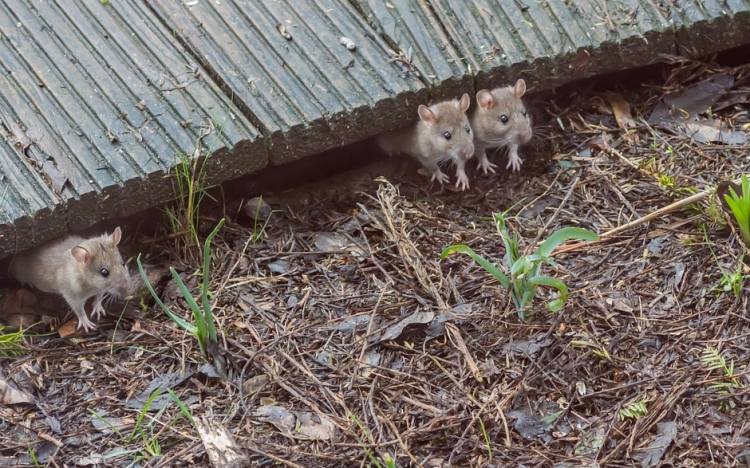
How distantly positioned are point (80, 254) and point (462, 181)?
2.29m

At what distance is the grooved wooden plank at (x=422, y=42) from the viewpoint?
5.12 metres

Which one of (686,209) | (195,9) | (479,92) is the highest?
(195,9)

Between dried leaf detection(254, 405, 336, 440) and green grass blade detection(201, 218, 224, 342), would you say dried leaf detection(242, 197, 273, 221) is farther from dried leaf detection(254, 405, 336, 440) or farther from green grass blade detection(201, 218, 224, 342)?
dried leaf detection(254, 405, 336, 440)

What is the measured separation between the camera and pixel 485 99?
5324 millimetres

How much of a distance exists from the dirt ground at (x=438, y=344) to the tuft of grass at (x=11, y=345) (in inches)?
2.2

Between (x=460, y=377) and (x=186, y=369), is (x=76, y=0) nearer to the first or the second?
(x=186, y=369)

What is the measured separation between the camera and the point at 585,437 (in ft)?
11.5

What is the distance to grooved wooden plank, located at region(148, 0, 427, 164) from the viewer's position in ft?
15.7

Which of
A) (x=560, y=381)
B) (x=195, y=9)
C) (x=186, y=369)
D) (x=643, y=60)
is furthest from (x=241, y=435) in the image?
(x=643, y=60)

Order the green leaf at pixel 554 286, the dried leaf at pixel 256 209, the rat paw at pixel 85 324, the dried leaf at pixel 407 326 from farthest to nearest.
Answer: the dried leaf at pixel 256 209, the rat paw at pixel 85 324, the dried leaf at pixel 407 326, the green leaf at pixel 554 286

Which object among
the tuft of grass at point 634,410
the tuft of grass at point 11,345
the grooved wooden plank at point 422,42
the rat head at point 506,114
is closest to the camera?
the tuft of grass at point 634,410

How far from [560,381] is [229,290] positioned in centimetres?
173

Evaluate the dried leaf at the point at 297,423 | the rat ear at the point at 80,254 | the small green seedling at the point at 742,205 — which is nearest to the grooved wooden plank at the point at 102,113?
the rat ear at the point at 80,254

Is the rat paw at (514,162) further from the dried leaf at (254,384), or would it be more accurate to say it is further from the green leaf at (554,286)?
the dried leaf at (254,384)
